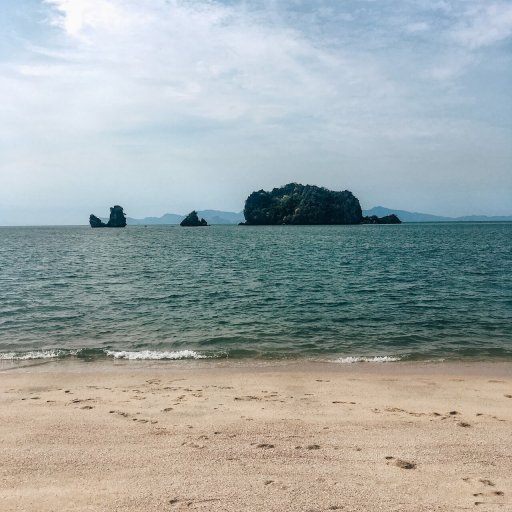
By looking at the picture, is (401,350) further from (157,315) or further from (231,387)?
(157,315)

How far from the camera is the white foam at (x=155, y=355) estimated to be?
687 inches

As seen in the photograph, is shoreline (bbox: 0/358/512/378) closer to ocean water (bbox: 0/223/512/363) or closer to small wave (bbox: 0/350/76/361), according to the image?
small wave (bbox: 0/350/76/361)

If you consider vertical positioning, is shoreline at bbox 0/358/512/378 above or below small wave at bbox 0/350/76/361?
below

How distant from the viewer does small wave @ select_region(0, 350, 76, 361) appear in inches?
681

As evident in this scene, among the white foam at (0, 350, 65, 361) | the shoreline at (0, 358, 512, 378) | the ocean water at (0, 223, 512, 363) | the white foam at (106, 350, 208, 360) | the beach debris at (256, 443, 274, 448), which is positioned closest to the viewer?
the beach debris at (256, 443, 274, 448)

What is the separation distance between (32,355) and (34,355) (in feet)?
0.24

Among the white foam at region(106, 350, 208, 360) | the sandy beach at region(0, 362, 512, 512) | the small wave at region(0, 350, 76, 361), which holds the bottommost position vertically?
the white foam at region(106, 350, 208, 360)

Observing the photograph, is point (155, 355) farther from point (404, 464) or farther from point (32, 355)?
point (404, 464)

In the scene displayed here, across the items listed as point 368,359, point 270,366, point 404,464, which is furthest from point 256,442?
point 368,359

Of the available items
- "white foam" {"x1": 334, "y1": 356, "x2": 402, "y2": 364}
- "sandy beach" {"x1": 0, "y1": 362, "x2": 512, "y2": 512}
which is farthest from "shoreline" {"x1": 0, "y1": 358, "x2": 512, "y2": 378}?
"sandy beach" {"x1": 0, "y1": 362, "x2": 512, "y2": 512}

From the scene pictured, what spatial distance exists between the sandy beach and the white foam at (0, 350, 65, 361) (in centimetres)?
273

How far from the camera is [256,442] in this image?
353 inches

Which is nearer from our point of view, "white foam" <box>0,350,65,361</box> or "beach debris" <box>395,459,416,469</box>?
"beach debris" <box>395,459,416,469</box>

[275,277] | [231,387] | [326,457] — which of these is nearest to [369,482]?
[326,457]
